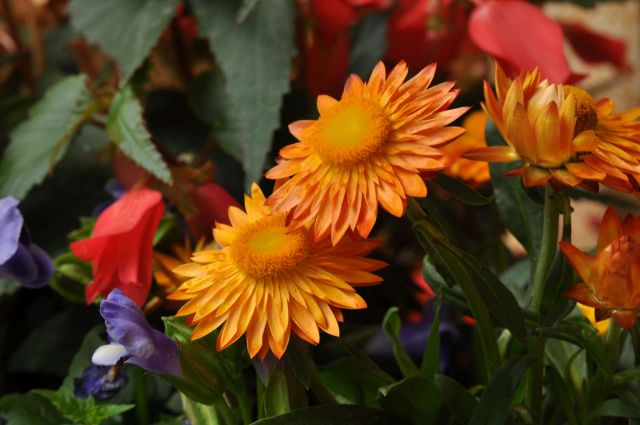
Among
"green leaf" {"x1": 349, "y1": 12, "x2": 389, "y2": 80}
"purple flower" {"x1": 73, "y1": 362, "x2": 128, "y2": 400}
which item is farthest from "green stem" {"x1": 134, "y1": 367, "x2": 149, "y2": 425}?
"green leaf" {"x1": 349, "y1": 12, "x2": 389, "y2": 80}

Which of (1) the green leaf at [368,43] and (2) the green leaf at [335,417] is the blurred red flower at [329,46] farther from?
(2) the green leaf at [335,417]

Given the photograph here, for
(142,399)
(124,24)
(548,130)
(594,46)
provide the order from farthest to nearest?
(594,46) → (124,24) → (142,399) → (548,130)

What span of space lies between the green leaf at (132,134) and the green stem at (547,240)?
0.58 feet

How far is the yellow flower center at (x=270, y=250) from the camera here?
241 millimetres

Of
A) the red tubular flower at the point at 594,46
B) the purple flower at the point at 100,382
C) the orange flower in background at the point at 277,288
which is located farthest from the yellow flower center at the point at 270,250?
the red tubular flower at the point at 594,46

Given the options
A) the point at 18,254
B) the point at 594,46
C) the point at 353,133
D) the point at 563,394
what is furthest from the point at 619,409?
the point at 594,46

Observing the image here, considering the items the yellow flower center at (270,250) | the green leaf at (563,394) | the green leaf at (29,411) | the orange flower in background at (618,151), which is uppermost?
the orange flower in background at (618,151)

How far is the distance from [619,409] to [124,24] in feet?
1.01

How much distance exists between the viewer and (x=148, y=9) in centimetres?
43

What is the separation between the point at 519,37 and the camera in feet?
1.36

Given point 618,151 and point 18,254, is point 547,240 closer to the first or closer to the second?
point 618,151

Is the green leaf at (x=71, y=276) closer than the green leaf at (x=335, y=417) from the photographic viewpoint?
No

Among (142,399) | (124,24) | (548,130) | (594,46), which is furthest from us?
(594,46)

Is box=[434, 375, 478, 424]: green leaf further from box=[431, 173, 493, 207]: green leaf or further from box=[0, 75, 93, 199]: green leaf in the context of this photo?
box=[0, 75, 93, 199]: green leaf
